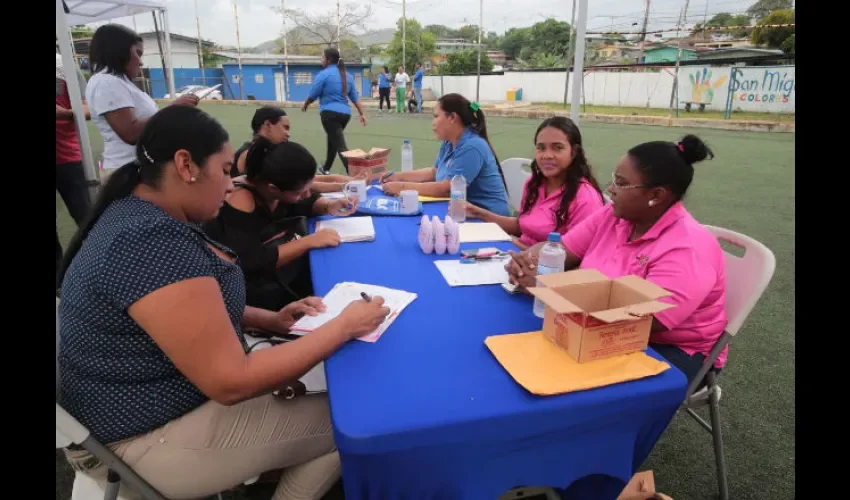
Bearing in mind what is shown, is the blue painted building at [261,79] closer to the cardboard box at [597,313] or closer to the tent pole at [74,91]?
the tent pole at [74,91]

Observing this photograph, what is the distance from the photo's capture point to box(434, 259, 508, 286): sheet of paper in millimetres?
1789

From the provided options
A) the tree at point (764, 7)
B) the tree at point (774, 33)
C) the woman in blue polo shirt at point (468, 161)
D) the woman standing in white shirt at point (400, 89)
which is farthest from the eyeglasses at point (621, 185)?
the tree at point (764, 7)

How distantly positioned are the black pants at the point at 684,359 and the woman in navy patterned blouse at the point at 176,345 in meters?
0.98

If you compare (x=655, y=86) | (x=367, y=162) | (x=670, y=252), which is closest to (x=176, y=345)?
(x=670, y=252)

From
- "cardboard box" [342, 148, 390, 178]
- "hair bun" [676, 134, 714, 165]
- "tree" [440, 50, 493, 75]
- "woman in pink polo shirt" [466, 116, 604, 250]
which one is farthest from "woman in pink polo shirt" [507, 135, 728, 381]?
"tree" [440, 50, 493, 75]

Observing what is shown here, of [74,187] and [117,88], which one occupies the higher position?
[117,88]

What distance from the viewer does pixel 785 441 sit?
6.75 ft

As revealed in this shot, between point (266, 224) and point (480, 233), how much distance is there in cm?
104

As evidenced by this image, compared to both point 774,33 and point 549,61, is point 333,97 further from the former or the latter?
point 549,61

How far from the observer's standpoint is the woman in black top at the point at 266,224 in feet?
6.84

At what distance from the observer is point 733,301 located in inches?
66.7

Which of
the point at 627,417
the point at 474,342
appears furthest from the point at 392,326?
the point at 627,417

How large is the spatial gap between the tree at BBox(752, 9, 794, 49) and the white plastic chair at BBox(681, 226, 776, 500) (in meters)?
23.4
